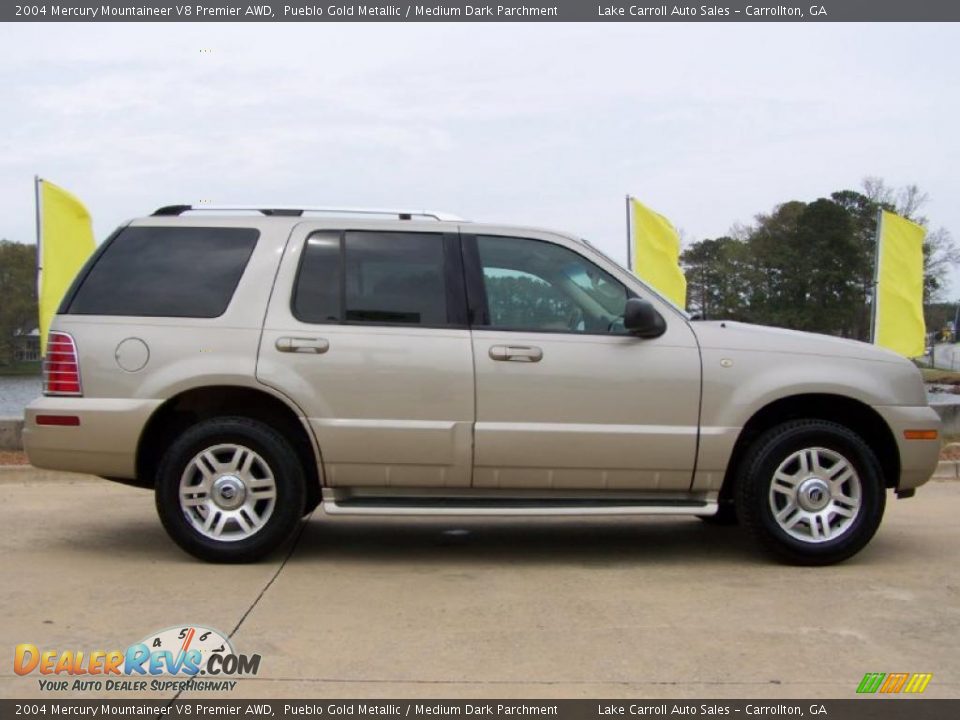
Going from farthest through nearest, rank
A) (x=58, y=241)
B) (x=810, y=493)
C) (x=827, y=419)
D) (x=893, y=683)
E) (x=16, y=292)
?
→ 1. (x=16, y=292)
2. (x=58, y=241)
3. (x=827, y=419)
4. (x=810, y=493)
5. (x=893, y=683)

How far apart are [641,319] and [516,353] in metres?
0.69

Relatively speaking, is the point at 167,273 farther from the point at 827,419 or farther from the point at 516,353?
the point at 827,419

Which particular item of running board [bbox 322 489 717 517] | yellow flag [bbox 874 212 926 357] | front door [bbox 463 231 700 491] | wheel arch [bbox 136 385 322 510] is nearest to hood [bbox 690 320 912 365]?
front door [bbox 463 231 700 491]

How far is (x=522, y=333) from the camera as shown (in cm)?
566

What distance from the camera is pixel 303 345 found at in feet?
18.4

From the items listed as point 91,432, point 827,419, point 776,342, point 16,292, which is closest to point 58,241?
point 16,292

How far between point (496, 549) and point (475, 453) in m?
0.96

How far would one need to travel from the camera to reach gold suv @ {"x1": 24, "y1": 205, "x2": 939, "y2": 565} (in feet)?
18.3

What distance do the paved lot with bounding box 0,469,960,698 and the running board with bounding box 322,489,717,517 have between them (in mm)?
337

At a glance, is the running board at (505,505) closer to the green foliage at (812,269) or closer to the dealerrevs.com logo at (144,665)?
the dealerrevs.com logo at (144,665)

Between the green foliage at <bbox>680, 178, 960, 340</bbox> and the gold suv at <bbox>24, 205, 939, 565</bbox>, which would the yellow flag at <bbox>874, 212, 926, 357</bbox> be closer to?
the gold suv at <bbox>24, 205, 939, 565</bbox>

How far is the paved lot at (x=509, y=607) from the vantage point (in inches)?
153

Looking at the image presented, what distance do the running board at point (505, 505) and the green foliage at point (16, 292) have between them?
7.53 metres

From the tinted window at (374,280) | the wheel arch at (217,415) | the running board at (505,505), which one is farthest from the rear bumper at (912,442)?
the wheel arch at (217,415)
